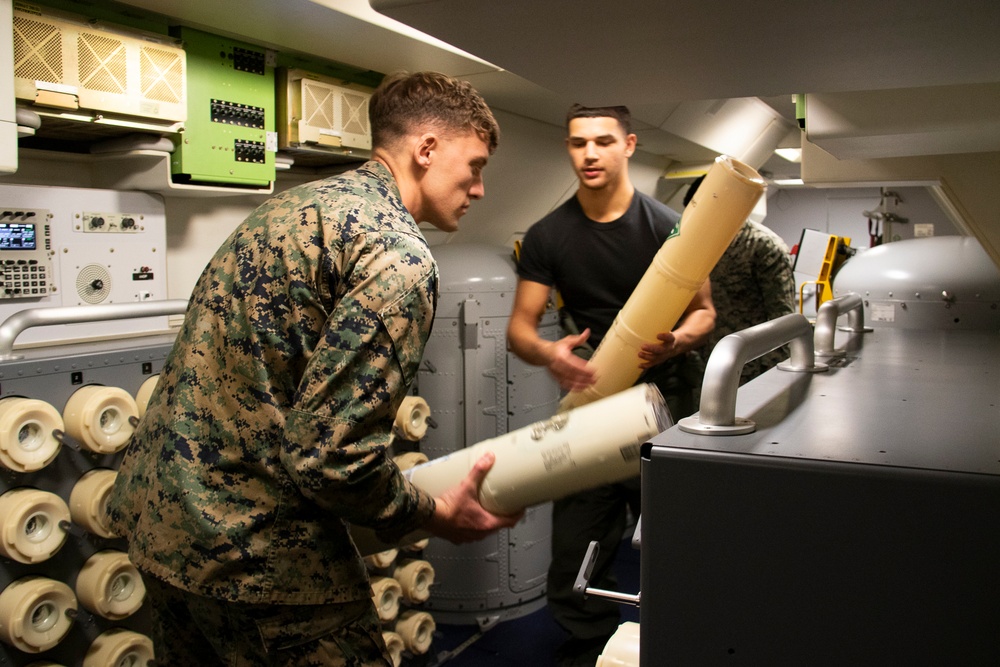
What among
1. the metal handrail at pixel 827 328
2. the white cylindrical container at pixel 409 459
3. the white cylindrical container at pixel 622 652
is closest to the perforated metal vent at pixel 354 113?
the white cylindrical container at pixel 409 459

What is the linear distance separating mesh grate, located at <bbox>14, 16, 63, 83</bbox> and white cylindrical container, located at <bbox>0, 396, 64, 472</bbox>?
1170mm

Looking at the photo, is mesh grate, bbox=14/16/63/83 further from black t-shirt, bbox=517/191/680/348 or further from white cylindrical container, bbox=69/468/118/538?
black t-shirt, bbox=517/191/680/348

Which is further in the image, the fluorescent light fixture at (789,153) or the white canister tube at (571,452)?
the fluorescent light fixture at (789,153)

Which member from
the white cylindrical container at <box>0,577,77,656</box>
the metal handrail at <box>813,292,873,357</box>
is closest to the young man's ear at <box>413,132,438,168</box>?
the metal handrail at <box>813,292,873,357</box>

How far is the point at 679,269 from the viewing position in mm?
2230

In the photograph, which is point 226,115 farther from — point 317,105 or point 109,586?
point 109,586

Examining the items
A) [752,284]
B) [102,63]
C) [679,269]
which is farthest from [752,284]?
[102,63]

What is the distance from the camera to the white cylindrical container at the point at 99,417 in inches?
94.1

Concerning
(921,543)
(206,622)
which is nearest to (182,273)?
(206,622)

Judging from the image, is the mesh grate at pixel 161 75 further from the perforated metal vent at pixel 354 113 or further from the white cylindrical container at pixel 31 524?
the white cylindrical container at pixel 31 524

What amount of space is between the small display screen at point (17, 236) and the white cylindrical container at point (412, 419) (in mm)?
1695

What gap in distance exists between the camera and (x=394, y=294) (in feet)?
5.01

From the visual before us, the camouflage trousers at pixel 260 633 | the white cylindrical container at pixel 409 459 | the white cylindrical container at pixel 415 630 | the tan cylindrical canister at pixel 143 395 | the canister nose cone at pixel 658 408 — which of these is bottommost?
the white cylindrical container at pixel 415 630

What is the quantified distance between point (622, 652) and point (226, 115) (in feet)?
9.55
